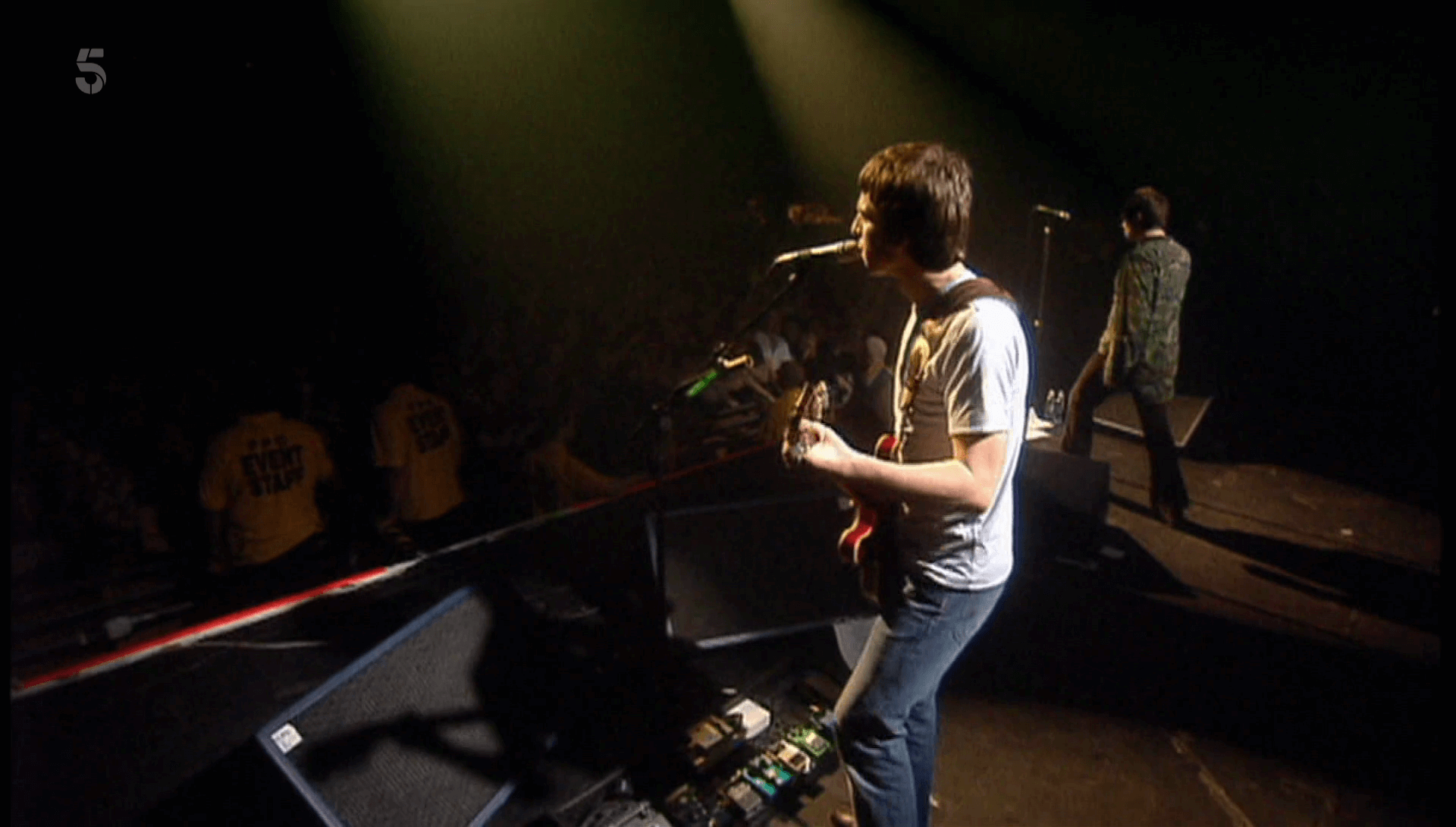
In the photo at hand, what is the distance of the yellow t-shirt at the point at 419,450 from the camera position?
381 centimetres

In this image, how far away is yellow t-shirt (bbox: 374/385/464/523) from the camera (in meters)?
3.81

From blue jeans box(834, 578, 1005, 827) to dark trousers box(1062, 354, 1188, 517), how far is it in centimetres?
295

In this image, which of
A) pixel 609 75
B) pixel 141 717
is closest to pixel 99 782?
pixel 141 717

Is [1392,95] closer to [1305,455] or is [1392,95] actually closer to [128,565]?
[1305,455]

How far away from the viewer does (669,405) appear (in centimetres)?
236

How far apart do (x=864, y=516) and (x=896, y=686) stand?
17.1 inches

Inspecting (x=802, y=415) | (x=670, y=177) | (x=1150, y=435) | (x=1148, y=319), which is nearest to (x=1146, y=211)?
(x=1148, y=319)

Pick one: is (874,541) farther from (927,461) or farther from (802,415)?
(802,415)

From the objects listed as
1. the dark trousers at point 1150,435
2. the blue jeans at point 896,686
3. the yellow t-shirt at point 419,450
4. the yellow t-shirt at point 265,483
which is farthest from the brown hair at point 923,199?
the dark trousers at point 1150,435

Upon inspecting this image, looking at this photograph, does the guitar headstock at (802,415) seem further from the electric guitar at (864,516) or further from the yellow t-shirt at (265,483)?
the yellow t-shirt at (265,483)

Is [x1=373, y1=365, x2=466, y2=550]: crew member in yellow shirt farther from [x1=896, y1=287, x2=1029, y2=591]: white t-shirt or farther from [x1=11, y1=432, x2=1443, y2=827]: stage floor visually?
[x1=896, y1=287, x2=1029, y2=591]: white t-shirt

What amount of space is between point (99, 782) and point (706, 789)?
5.62 feet

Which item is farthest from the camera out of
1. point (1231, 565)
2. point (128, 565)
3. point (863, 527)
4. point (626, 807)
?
point (1231, 565)

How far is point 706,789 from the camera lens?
2.40m
